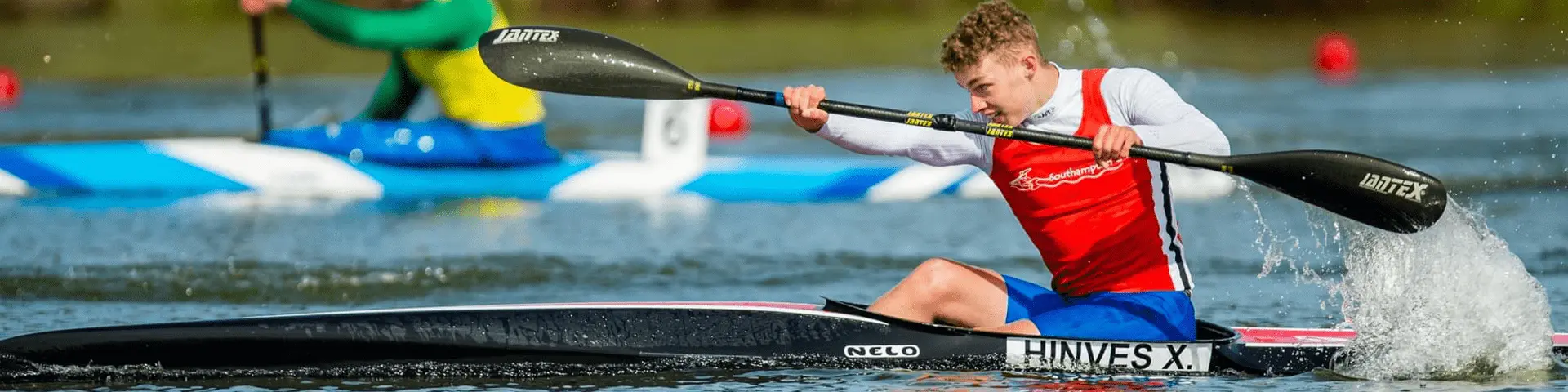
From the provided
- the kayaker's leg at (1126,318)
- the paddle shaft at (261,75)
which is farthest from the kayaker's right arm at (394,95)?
the kayaker's leg at (1126,318)

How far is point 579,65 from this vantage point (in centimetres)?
548

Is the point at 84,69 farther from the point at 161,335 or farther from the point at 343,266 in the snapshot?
the point at 161,335

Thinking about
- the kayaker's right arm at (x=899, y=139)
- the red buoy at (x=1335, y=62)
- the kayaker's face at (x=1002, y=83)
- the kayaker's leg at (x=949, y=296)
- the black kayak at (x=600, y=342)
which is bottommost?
the black kayak at (x=600, y=342)

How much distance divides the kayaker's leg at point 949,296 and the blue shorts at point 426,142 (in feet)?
15.7

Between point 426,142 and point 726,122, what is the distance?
4008 mm

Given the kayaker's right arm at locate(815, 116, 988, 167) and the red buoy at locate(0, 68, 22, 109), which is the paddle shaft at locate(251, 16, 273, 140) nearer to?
the kayaker's right arm at locate(815, 116, 988, 167)

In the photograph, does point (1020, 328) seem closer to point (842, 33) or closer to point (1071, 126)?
point (1071, 126)

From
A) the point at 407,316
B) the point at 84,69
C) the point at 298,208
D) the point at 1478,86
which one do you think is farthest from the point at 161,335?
the point at 84,69

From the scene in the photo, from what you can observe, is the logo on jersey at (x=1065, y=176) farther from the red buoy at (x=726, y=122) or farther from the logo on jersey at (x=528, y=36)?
the red buoy at (x=726, y=122)

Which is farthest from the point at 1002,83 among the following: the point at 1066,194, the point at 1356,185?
the point at 1356,185

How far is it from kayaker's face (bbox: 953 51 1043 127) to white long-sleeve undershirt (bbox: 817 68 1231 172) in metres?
0.07

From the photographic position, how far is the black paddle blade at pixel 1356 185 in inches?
192

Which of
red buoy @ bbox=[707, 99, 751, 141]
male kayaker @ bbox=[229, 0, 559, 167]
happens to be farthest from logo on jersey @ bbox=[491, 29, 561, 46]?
red buoy @ bbox=[707, 99, 751, 141]

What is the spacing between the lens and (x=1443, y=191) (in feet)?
16.0
